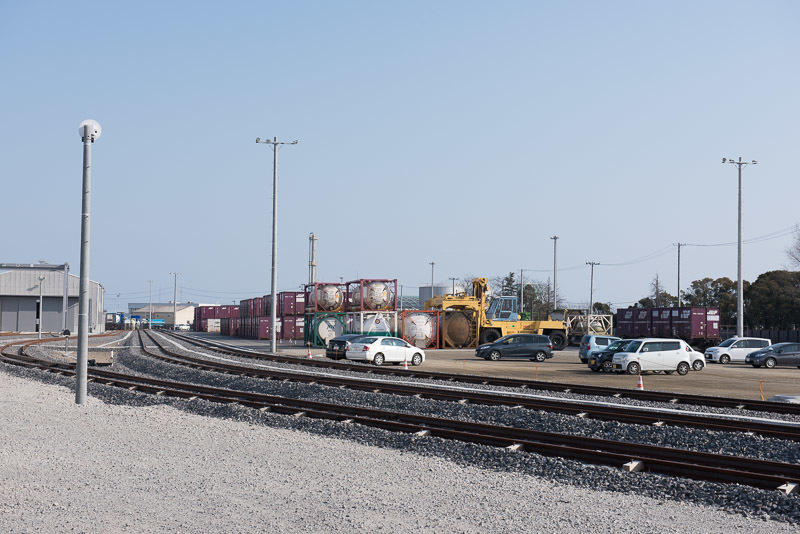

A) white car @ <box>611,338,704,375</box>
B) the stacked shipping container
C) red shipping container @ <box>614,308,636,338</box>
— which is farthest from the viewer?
red shipping container @ <box>614,308,636,338</box>

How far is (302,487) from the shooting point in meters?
10.2

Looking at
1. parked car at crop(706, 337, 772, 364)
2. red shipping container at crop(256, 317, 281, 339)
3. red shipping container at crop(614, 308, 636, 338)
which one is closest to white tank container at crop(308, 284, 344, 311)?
red shipping container at crop(256, 317, 281, 339)

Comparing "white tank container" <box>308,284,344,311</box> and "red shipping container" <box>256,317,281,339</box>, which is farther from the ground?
"white tank container" <box>308,284,344,311</box>

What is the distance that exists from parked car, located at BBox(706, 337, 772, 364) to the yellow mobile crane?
13541 millimetres

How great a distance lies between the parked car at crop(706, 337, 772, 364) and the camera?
143ft

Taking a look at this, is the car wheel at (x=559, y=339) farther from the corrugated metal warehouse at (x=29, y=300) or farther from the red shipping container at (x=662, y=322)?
the corrugated metal warehouse at (x=29, y=300)

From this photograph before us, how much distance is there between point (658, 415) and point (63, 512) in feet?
45.1

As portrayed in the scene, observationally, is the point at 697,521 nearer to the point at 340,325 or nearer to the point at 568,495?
the point at 568,495

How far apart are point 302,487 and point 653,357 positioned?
25.2 metres

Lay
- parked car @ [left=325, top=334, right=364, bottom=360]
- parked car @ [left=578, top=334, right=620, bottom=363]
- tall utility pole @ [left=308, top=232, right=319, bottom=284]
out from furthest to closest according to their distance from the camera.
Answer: tall utility pole @ [left=308, top=232, right=319, bottom=284] < parked car @ [left=325, top=334, right=364, bottom=360] < parked car @ [left=578, top=334, right=620, bottom=363]

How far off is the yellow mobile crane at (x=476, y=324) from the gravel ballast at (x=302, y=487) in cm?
3943

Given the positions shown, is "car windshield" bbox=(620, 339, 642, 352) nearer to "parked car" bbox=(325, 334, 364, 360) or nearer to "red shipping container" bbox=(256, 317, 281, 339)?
"parked car" bbox=(325, 334, 364, 360)

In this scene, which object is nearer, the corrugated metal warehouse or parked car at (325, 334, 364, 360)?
parked car at (325, 334, 364, 360)

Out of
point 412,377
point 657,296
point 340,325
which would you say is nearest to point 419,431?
point 412,377
